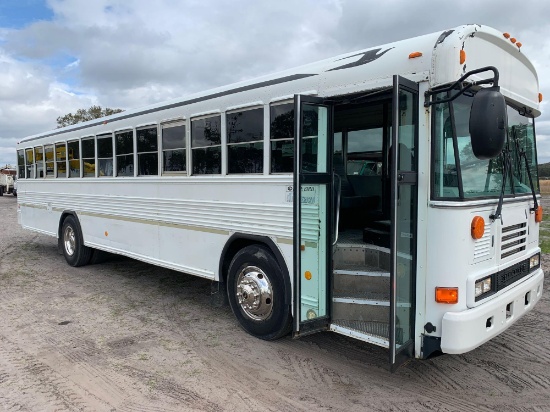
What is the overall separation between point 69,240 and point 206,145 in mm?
4738

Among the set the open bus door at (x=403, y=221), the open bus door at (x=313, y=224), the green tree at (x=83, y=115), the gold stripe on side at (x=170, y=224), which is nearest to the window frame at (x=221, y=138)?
the gold stripe on side at (x=170, y=224)

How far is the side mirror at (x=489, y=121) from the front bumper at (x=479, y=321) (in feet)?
3.85

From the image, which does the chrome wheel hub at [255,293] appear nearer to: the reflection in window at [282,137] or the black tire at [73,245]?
the reflection in window at [282,137]

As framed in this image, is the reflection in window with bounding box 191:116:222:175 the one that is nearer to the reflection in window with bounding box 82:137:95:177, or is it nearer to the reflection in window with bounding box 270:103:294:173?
the reflection in window with bounding box 270:103:294:173

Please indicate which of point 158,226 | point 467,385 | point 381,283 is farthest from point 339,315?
point 158,226

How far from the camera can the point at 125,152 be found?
672 centimetres

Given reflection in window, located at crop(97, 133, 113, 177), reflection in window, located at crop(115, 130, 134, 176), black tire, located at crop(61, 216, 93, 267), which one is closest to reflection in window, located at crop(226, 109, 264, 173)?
reflection in window, located at crop(115, 130, 134, 176)

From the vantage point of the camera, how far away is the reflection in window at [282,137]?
4289 mm

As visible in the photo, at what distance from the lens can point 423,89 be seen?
3.37 meters

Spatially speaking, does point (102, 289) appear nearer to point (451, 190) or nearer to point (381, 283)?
point (381, 283)

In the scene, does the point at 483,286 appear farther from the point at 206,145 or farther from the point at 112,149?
the point at 112,149

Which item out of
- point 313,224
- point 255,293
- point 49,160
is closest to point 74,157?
point 49,160

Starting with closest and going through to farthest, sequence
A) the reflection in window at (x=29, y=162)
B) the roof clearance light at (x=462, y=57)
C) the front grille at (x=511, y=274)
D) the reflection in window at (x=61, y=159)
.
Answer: the roof clearance light at (x=462, y=57) < the front grille at (x=511, y=274) < the reflection in window at (x=61, y=159) < the reflection in window at (x=29, y=162)

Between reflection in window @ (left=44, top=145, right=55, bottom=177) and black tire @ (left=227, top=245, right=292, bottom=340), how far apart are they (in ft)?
18.3
